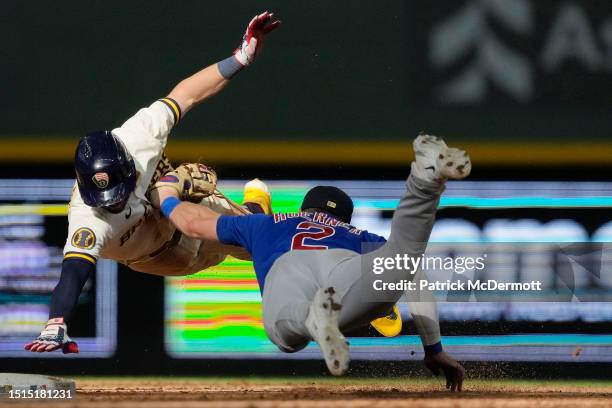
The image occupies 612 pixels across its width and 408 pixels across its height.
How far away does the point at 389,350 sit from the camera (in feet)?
30.4

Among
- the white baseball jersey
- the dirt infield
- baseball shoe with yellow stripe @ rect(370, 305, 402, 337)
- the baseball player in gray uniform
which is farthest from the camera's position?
baseball shoe with yellow stripe @ rect(370, 305, 402, 337)

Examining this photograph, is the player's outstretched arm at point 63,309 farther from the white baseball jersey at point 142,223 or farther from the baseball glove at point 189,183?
the baseball glove at point 189,183

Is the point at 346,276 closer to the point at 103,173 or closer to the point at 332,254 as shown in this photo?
the point at 332,254

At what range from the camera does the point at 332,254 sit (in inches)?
Result: 233

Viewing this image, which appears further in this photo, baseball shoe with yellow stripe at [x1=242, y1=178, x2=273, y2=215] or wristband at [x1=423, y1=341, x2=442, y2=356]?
baseball shoe with yellow stripe at [x1=242, y1=178, x2=273, y2=215]

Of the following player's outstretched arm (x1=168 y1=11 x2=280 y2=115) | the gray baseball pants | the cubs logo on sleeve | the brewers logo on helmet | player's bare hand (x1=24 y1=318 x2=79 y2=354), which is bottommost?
player's bare hand (x1=24 y1=318 x2=79 y2=354)

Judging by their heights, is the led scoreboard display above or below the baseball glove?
below

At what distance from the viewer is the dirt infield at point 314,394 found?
5.77 meters

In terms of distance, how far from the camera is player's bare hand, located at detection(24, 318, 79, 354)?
6.19m

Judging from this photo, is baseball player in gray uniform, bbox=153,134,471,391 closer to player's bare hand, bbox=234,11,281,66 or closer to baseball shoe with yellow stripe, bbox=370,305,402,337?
baseball shoe with yellow stripe, bbox=370,305,402,337

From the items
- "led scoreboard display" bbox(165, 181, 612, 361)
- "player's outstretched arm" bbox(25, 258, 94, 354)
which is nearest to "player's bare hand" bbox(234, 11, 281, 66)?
"player's outstretched arm" bbox(25, 258, 94, 354)

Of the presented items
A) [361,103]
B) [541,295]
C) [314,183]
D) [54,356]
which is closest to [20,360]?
[54,356]

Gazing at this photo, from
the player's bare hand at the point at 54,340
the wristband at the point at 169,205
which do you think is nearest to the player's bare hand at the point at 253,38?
the wristband at the point at 169,205

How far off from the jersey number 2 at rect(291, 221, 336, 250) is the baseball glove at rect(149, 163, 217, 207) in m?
0.87
